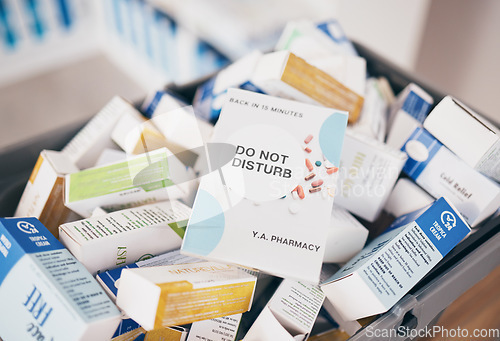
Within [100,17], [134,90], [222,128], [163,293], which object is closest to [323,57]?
[222,128]

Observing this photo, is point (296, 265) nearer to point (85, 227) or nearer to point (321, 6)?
point (85, 227)

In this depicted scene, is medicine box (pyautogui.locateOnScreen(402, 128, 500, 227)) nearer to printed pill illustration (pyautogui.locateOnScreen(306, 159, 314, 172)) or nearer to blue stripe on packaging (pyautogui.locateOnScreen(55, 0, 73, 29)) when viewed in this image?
printed pill illustration (pyautogui.locateOnScreen(306, 159, 314, 172))

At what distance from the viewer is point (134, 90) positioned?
7.32 ft

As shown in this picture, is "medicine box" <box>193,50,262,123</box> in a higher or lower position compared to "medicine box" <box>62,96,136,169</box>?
higher

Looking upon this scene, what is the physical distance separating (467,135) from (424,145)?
0.25ft

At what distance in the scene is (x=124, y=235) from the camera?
665mm

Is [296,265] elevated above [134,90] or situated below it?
above

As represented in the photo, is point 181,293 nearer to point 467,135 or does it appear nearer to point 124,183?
point 124,183

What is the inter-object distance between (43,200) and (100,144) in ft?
0.58

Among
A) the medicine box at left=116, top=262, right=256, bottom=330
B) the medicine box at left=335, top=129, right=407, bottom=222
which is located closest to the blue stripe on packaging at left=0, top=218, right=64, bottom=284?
the medicine box at left=116, top=262, right=256, bottom=330

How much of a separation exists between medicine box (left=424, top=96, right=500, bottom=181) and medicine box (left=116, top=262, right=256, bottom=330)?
0.41m

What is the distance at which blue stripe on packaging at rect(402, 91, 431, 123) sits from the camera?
863 millimetres

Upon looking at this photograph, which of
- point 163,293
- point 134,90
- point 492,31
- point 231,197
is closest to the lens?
point 163,293

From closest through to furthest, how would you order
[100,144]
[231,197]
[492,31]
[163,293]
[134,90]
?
[163,293]
[231,197]
[100,144]
[492,31]
[134,90]
